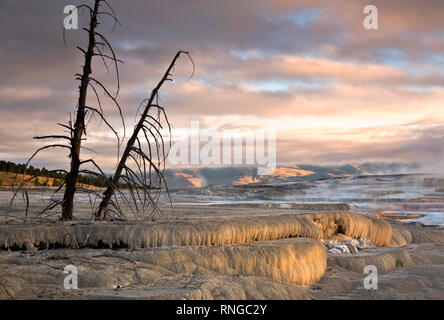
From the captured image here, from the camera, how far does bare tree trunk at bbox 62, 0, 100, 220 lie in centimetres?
718

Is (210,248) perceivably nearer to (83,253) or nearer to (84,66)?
(83,253)

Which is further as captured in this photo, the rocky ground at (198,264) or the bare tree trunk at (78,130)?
the bare tree trunk at (78,130)

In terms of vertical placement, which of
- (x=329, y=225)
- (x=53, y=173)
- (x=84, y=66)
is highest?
(x=84, y=66)

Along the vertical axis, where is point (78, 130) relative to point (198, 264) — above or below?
above

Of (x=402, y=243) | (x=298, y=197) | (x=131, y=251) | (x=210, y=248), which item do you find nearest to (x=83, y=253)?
(x=131, y=251)

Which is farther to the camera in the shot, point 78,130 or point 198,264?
point 78,130

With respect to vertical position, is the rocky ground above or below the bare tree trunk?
below

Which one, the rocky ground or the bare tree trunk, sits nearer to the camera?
the rocky ground

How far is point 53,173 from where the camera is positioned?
286 inches

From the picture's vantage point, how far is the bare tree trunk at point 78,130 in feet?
23.6

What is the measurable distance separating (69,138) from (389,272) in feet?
19.3

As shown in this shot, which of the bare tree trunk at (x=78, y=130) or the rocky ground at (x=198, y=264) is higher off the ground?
the bare tree trunk at (x=78, y=130)

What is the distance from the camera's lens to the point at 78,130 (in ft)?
23.8
